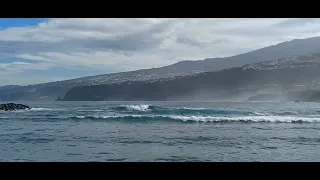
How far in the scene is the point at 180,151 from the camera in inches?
309

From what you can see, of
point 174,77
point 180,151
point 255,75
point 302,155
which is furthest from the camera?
point 174,77
